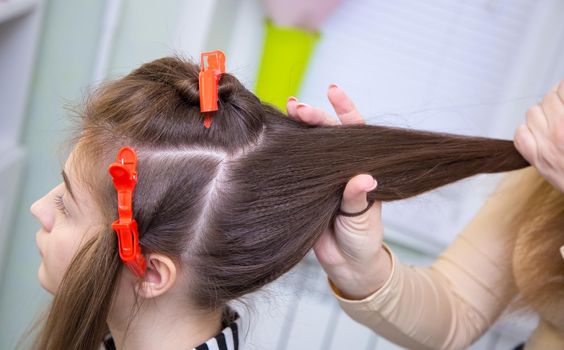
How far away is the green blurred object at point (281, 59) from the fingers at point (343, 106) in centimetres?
74

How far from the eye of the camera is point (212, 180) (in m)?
0.84

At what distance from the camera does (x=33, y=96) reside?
153 cm

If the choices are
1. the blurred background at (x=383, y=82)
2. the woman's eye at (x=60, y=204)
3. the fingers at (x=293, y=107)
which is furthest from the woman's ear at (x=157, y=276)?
the blurred background at (x=383, y=82)

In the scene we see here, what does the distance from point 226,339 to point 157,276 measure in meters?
0.13

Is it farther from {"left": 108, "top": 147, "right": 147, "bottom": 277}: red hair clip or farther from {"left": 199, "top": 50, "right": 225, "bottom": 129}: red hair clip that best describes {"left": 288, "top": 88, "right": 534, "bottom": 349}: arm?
{"left": 108, "top": 147, "right": 147, "bottom": 277}: red hair clip

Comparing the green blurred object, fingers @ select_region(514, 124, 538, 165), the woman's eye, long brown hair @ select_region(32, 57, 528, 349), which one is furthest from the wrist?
the green blurred object

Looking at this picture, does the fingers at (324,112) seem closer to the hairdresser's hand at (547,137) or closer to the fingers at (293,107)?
the fingers at (293,107)

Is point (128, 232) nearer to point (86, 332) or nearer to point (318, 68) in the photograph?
point (86, 332)

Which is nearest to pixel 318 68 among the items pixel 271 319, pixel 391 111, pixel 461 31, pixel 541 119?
pixel 391 111

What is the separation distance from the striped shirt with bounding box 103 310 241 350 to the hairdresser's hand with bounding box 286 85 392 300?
0.14 meters

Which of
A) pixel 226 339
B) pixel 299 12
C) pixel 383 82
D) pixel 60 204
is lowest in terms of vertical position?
pixel 226 339

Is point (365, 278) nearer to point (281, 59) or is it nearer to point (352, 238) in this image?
point (352, 238)

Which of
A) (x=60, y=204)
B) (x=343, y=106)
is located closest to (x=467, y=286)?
(x=343, y=106)

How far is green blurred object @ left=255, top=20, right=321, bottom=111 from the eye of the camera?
5.49 feet
